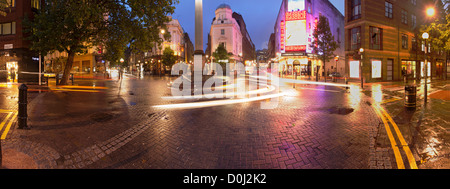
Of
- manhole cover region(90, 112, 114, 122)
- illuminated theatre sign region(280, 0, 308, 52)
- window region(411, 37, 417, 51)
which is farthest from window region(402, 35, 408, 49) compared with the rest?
manhole cover region(90, 112, 114, 122)

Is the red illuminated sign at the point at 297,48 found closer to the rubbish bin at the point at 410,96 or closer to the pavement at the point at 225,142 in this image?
the rubbish bin at the point at 410,96

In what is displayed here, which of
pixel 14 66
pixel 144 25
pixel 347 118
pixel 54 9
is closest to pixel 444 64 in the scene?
pixel 347 118

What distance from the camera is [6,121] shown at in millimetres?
6332

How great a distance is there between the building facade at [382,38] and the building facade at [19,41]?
37042 mm

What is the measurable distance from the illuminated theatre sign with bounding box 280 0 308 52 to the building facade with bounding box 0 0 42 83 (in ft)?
141

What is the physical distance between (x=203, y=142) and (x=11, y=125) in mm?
5654

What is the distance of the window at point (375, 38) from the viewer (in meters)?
28.0

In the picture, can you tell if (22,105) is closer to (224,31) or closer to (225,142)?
(225,142)

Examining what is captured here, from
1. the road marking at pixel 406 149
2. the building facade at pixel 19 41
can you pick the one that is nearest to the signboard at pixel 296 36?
the building facade at pixel 19 41
